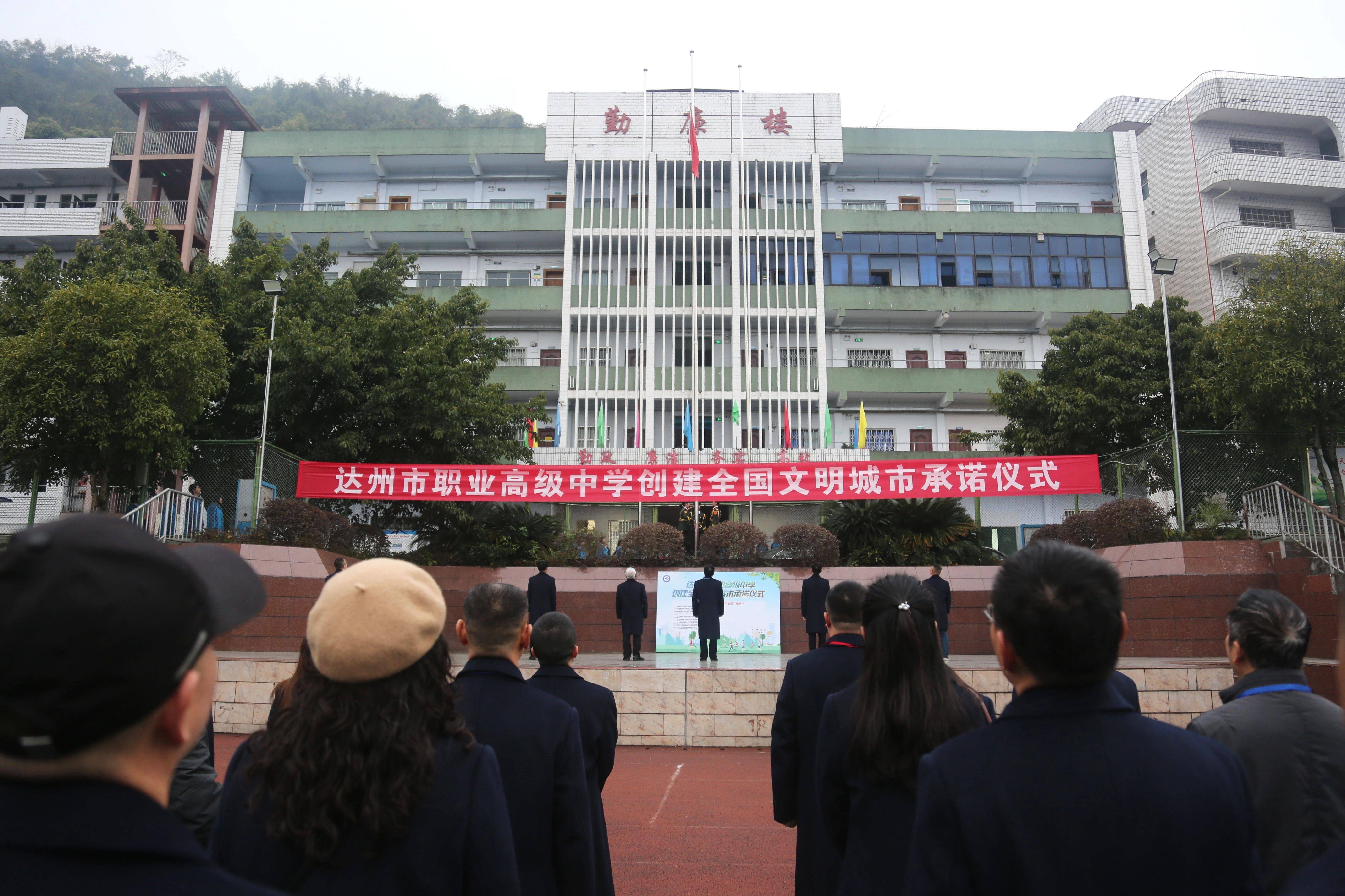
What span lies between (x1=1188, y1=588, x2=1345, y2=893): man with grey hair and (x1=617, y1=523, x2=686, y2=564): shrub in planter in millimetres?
13272

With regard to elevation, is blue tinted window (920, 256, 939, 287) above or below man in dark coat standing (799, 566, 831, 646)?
above

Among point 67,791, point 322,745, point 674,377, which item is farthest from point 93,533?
point 674,377

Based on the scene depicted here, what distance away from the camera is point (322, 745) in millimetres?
1875

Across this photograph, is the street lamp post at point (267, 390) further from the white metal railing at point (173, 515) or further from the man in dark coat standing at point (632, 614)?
the man in dark coat standing at point (632, 614)

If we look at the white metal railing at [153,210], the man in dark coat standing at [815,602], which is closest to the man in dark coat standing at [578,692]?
the man in dark coat standing at [815,602]

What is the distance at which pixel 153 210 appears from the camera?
32281 mm

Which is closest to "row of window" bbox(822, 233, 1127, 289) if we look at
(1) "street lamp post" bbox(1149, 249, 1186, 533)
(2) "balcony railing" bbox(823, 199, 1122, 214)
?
(2) "balcony railing" bbox(823, 199, 1122, 214)

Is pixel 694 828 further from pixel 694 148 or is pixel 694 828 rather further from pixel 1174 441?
pixel 694 148

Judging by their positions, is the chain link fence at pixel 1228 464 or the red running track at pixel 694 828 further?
the chain link fence at pixel 1228 464

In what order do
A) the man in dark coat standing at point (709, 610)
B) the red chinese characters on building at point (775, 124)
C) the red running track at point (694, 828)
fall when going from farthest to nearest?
the red chinese characters on building at point (775, 124) → the man in dark coat standing at point (709, 610) → the red running track at point (694, 828)

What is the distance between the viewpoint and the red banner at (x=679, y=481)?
50.5 ft

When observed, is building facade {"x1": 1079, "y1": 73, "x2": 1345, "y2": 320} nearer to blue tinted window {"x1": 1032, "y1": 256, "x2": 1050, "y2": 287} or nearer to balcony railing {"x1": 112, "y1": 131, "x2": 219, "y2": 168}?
blue tinted window {"x1": 1032, "y1": 256, "x2": 1050, "y2": 287}

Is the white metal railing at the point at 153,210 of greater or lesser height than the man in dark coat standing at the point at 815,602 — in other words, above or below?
above

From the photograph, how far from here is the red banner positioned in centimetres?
1538
